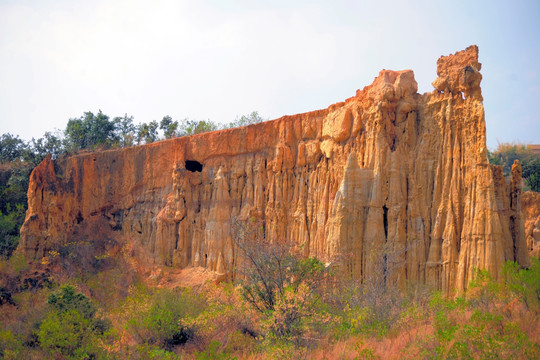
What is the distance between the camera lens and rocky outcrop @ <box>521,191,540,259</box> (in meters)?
24.4

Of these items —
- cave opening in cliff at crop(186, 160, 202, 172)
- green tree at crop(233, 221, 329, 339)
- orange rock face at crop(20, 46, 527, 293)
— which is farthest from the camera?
cave opening in cliff at crop(186, 160, 202, 172)

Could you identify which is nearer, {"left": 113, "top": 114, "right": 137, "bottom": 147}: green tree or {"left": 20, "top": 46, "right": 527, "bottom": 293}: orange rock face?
{"left": 20, "top": 46, "right": 527, "bottom": 293}: orange rock face

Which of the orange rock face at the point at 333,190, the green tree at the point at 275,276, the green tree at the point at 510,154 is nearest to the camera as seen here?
the green tree at the point at 275,276

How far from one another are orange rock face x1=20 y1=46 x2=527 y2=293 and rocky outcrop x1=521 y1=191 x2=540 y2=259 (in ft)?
29.4

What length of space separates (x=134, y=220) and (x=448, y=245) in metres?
18.5

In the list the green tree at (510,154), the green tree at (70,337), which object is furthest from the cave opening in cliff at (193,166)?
the green tree at (510,154)

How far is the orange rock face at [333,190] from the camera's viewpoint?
16.8 m

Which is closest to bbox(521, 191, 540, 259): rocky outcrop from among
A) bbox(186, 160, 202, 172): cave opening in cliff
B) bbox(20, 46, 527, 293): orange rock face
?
bbox(20, 46, 527, 293): orange rock face

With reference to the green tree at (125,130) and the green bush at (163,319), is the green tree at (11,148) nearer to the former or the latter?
the green tree at (125,130)

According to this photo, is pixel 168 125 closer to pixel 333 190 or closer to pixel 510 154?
pixel 333 190

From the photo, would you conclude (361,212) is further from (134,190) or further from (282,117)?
(134,190)

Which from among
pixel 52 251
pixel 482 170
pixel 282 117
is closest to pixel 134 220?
pixel 52 251

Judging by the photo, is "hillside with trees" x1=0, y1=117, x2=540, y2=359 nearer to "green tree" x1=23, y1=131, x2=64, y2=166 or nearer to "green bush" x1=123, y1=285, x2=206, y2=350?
"green bush" x1=123, y1=285, x2=206, y2=350

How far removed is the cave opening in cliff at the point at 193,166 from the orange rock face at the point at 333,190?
0.06 metres
